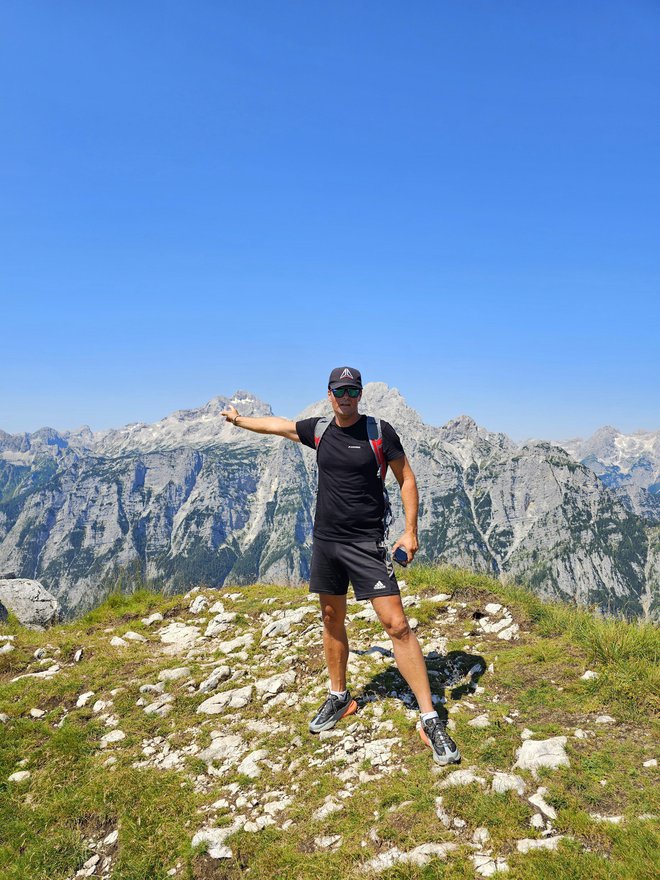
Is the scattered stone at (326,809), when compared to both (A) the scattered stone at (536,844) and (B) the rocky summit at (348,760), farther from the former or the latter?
(A) the scattered stone at (536,844)

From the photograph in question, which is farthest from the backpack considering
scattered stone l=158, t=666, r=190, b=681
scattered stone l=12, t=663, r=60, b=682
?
scattered stone l=12, t=663, r=60, b=682

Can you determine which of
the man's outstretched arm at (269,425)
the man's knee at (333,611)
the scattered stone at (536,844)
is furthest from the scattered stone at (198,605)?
the scattered stone at (536,844)

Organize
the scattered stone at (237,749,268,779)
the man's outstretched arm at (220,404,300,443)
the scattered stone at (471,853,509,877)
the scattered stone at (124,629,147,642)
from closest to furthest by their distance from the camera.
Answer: the scattered stone at (471,853,509,877)
the scattered stone at (237,749,268,779)
the man's outstretched arm at (220,404,300,443)
the scattered stone at (124,629,147,642)

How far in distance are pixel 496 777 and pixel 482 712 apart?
1471 mm

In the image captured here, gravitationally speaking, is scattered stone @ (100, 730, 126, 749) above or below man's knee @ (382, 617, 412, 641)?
below

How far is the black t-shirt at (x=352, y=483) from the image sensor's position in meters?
6.39

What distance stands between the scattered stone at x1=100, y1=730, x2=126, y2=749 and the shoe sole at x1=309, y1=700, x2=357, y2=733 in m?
3.09

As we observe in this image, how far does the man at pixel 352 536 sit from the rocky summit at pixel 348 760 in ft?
2.58

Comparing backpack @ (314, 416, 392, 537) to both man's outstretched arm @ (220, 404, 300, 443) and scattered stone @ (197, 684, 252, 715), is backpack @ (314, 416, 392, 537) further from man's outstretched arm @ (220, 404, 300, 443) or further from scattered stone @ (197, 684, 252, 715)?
scattered stone @ (197, 684, 252, 715)

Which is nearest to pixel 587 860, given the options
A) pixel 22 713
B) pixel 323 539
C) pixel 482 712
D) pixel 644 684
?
pixel 482 712

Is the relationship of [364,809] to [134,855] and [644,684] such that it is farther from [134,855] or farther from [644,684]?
[644,684]

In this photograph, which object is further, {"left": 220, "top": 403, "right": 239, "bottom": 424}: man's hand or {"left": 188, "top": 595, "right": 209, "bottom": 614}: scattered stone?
{"left": 188, "top": 595, "right": 209, "bottom": 614}: scattered stone

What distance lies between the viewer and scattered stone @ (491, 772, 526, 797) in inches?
186

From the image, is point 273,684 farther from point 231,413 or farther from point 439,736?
point 231,413
